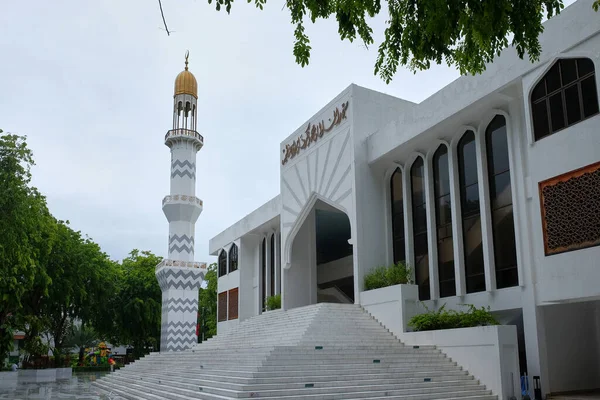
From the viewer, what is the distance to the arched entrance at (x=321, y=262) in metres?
23.1

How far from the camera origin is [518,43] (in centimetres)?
697

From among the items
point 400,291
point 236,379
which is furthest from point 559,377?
point 236,379

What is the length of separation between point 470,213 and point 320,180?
20.9ft

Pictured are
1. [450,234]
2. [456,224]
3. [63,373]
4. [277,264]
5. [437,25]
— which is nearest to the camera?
[437,25]

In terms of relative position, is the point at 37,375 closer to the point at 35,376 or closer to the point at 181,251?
the point at 35,376

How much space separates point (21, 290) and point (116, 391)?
21.2 feet

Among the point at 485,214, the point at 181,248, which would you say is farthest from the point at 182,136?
the point at 485,214

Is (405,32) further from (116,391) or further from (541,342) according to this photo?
(116,391)

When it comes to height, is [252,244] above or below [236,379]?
above

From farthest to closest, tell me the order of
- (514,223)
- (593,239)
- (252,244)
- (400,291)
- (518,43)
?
(252,244)
(400,291)
(514,223)
(593,239)
(518,43)

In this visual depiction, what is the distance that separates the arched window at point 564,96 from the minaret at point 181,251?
16455mm

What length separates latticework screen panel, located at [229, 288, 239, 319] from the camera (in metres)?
30.8

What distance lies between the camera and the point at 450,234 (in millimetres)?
16891

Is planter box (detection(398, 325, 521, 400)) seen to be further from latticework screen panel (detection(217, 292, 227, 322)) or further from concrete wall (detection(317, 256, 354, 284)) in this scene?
latticework screen panel (detection(217, 292, 227, 322))
